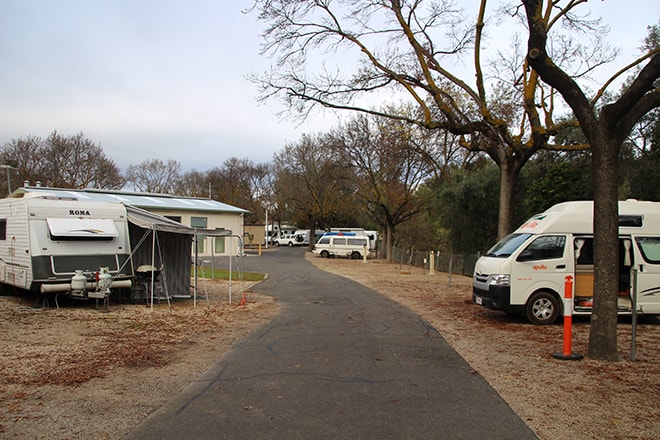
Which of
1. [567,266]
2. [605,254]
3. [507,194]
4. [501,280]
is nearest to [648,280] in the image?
[567,266]

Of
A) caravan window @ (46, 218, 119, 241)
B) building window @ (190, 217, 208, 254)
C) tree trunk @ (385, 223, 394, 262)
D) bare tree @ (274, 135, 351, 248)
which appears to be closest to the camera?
caravan window @ (46, 218, 119, 241)

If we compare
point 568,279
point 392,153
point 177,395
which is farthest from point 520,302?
point 392,153

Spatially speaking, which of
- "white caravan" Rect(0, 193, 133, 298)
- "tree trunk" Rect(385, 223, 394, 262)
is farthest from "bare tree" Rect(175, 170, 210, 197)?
"white caravan" Rect(0, 193, 133, 298)

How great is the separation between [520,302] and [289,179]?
4639 cm

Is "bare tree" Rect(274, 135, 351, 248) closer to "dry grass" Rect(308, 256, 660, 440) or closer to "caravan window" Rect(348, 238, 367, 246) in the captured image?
"caravan window" Rect(348, 238, 367, 246)

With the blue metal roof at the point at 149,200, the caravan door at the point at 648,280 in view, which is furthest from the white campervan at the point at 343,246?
the caravan door at the point at 648,280

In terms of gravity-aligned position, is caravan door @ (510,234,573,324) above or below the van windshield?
below

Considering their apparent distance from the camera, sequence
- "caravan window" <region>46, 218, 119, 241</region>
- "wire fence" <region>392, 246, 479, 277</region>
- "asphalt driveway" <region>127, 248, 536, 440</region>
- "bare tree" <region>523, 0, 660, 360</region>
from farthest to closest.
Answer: "wire fence" <region>392, 246, 479, 277</region>, "caravan window" <region>46, 218, 119, 241</region>, "bare tree" <region>523, 0, 660, 360</region>, "asphalt driveway" <region>127, 248, 536, 440</region>

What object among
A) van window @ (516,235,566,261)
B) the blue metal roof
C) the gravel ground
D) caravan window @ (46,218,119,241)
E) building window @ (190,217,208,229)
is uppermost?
the blue metal roof

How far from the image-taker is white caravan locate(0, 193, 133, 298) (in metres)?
12.4

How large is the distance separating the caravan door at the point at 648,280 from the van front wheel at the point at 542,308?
5.81ft

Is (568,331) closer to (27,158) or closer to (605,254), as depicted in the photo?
(605,254)

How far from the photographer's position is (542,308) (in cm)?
1131

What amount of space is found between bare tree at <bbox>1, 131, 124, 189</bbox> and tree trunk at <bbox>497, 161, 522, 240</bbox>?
34.6 meters
